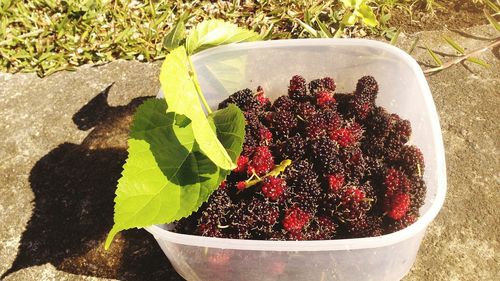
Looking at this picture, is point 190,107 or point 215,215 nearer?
point 190,107

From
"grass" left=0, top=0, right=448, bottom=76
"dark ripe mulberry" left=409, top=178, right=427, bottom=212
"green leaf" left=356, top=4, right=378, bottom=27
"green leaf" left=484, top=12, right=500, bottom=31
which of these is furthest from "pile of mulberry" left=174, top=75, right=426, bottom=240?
"green leaf" left=484, top=12, right=500, bottom=31

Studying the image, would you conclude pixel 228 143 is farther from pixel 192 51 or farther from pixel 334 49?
pixel 334 49

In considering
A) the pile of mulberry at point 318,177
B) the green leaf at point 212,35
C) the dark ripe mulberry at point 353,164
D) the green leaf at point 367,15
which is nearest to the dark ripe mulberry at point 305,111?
the pile of mulberry at point 318,177

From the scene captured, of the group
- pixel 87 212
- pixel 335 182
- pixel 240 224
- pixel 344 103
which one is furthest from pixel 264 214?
pixel 87 212

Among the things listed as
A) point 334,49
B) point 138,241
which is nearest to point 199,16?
point 334,49

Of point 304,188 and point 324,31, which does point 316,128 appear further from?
point 324,31

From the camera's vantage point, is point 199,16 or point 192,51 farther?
point 199,16
